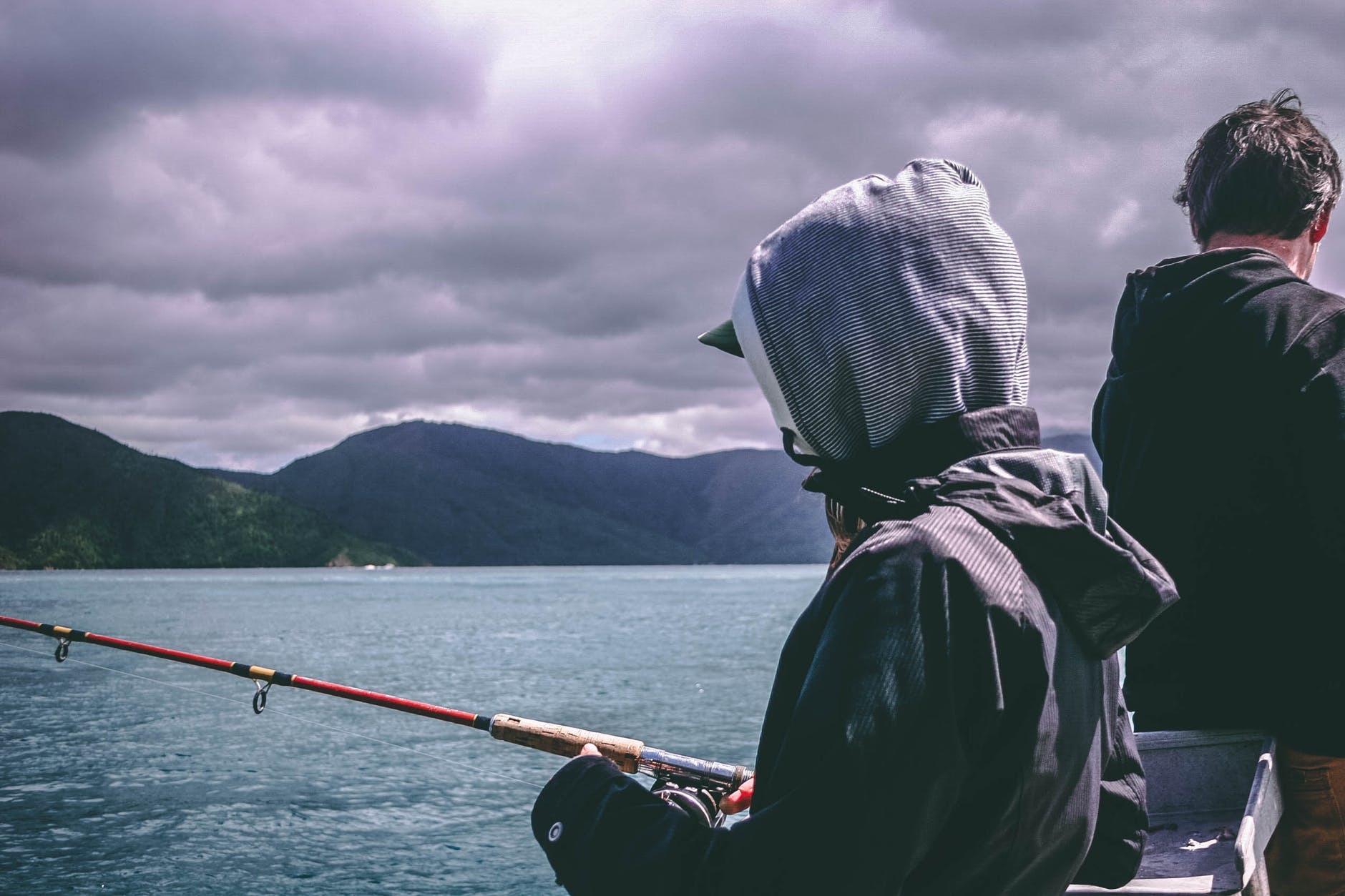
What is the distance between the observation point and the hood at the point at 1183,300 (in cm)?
280

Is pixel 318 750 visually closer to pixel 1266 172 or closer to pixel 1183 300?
pixel 1183 300

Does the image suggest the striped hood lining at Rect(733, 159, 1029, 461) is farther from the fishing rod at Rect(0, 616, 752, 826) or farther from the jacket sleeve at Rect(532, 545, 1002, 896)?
the fishing rod at Rect(0, 616, 752, 826)

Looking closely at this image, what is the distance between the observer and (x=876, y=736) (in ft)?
4.58

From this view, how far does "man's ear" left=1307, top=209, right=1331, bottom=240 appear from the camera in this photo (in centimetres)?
296

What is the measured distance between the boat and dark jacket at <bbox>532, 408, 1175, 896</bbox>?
41.6 inches

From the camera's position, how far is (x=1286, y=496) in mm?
2631

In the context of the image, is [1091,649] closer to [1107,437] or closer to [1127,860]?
[1127,860]

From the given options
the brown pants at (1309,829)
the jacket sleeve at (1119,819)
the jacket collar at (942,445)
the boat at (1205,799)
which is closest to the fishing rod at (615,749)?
the jacket collar at (942,445)

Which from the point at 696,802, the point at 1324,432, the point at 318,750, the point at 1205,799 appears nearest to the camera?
the point at 696,802

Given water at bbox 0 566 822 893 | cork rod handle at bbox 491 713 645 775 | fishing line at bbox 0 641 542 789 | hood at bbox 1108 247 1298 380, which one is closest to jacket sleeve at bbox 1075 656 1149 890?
hood at bbox 1108 247 1298 380

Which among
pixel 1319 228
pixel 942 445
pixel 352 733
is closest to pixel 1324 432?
pixel 1319 228

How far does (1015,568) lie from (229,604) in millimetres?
99056

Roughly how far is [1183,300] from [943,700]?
192 cm

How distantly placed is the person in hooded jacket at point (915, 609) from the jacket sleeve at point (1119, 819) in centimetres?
17
